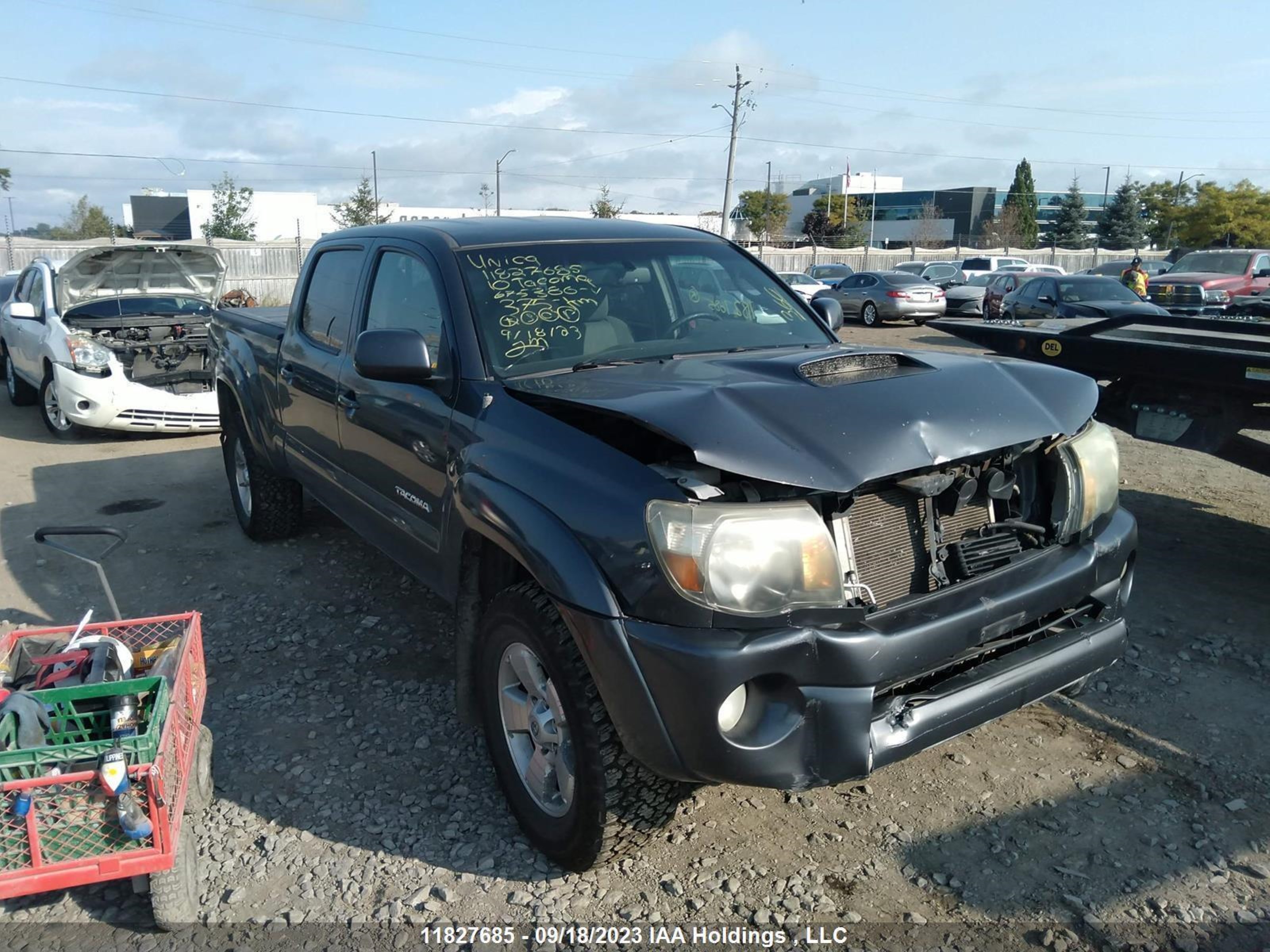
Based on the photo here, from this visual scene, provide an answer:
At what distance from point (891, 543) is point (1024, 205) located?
84.9 m

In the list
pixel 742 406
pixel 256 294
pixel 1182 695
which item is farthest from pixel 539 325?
pixel 256 294

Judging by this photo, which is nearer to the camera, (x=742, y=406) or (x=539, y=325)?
(x=742, y=406)

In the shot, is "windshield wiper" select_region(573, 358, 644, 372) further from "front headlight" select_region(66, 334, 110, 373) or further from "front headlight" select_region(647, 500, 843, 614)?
"front headlight" select_region(66, 334, 110, 373)

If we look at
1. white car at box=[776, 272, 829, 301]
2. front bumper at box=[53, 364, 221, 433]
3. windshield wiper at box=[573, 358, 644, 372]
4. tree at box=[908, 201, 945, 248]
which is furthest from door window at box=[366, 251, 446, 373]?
tree at box=[908, 201, 945, 248]

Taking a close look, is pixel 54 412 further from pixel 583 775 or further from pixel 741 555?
pixel 741 555

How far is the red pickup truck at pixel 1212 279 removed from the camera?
1872cm

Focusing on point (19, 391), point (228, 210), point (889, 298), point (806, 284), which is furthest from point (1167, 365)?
point (228, 210)

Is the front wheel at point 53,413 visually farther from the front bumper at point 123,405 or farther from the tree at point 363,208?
the tree at point 363,208

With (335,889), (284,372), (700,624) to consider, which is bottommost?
(335,889)

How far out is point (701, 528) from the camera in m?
2.49

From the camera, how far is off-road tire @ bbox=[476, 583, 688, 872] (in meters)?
2.72

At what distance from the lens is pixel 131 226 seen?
56.6m

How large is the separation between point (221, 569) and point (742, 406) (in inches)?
166

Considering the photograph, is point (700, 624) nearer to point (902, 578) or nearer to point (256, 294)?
point (902, 578)
